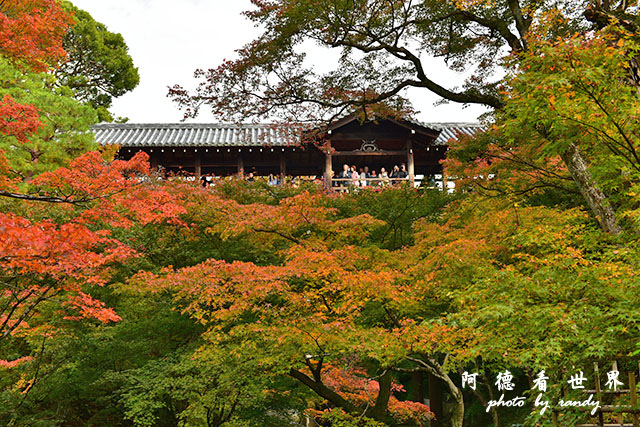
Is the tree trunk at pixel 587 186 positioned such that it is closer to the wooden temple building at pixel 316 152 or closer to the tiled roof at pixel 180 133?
the wooden temple building at pixel 316 152

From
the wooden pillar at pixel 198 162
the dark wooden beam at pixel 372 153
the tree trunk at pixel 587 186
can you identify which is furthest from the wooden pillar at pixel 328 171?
the tree trunk at pixel 587 186

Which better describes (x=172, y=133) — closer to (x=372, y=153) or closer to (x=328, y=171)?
(x=328, y=171)

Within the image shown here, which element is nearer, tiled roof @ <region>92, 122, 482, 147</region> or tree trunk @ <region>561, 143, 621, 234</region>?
tree trunk @ <region>561, 143, 621, 234</region>

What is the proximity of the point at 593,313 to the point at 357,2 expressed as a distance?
18.1 ft

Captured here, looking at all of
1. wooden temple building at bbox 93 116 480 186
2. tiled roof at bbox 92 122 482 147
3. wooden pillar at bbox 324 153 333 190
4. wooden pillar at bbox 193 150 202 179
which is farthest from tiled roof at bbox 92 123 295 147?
wooden pillar at bbox 324 153 333 190

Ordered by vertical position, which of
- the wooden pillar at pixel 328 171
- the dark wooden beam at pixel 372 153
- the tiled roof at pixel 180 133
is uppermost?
the tiled roof at pixel 180 133

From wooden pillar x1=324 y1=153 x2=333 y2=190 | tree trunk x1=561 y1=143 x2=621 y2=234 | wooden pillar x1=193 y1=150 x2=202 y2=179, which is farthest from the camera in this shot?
wooden pillar x1=193 y1=150 x2=202 y2=179

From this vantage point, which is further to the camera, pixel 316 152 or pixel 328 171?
pixel 316 152

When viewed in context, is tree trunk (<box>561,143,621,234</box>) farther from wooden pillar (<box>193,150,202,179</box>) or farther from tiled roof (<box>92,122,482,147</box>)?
wooden pillar (<box>193,150,202,179</box>)

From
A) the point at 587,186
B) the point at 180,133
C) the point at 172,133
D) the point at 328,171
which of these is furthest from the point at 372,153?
the point at 587,186

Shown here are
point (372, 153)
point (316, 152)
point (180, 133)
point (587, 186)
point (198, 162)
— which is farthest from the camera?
point (180, 133)

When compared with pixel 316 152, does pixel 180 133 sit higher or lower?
higher

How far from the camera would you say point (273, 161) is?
54.0ft

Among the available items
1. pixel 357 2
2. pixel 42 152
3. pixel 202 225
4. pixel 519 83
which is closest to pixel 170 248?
pixel 202 225
